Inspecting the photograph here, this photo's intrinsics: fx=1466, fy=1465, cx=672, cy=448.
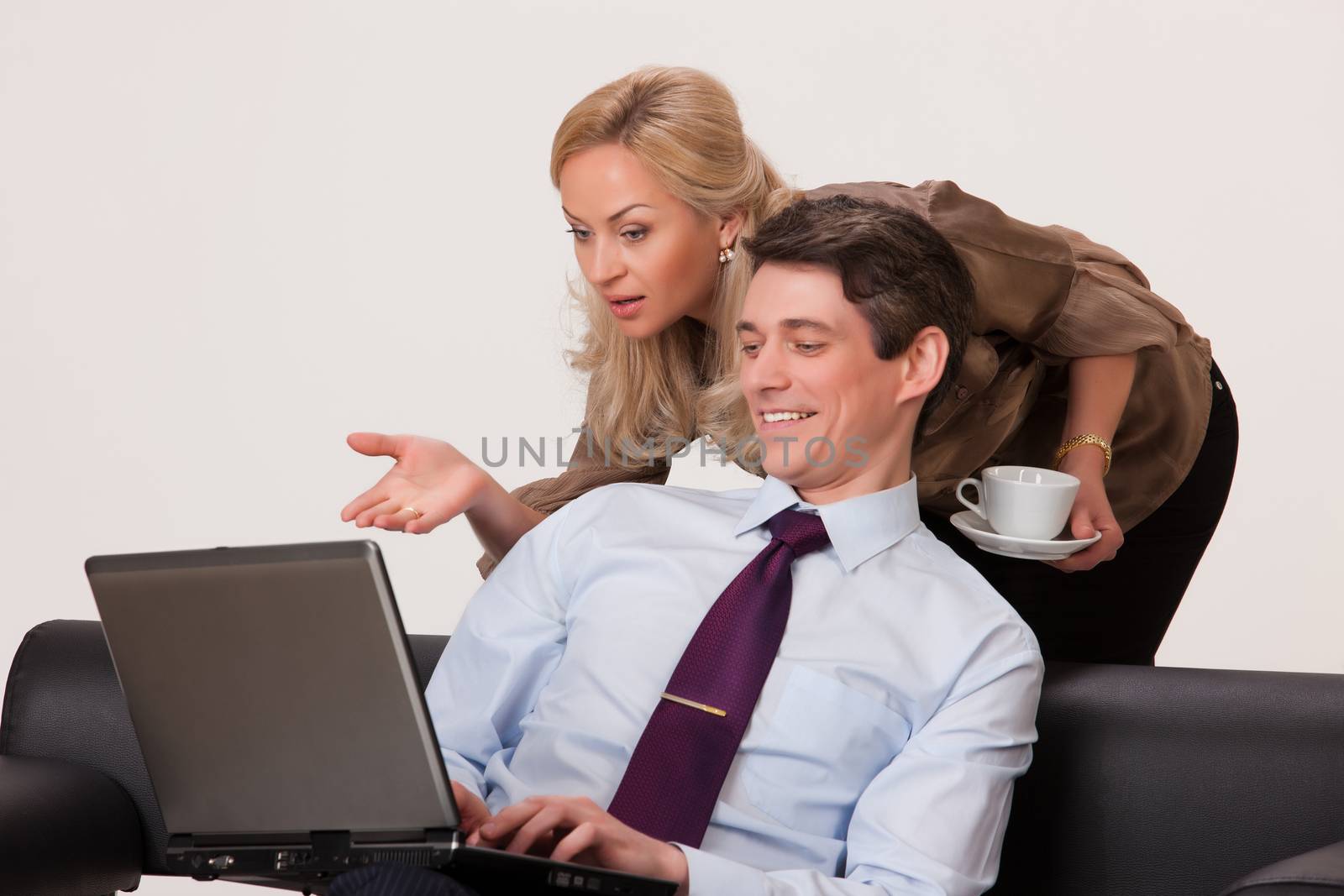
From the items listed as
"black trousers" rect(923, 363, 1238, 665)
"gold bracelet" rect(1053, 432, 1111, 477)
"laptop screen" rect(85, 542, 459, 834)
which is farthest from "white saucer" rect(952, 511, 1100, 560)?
"laptop screen" rect(85, 542, 459, 834)

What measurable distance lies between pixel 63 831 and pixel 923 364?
1.31m

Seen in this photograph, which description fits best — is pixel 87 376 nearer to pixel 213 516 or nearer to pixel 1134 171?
pixel 213 516

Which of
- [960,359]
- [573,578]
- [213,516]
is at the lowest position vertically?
[213,516]

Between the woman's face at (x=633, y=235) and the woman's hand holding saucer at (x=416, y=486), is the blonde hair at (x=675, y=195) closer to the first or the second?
the woman's face at (x=633, y=235)

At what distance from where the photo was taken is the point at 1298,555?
3.78 meters

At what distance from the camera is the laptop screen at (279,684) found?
1354 millimetres

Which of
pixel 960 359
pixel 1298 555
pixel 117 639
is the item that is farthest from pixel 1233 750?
pixel 1298 555

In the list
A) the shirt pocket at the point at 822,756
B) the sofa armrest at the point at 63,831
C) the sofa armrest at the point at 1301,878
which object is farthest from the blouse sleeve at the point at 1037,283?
the sofa armrest at the point at 63,831

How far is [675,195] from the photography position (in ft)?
7.16

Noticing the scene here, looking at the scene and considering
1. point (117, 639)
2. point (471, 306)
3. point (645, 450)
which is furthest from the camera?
point (471, 306)

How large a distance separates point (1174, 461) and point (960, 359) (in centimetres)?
70

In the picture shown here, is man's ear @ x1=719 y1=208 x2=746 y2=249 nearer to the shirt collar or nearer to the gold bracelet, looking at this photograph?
the shirt collar

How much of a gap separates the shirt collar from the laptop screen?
2.20 feet

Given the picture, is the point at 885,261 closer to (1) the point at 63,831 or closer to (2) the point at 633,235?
(2) the point at 633,235
